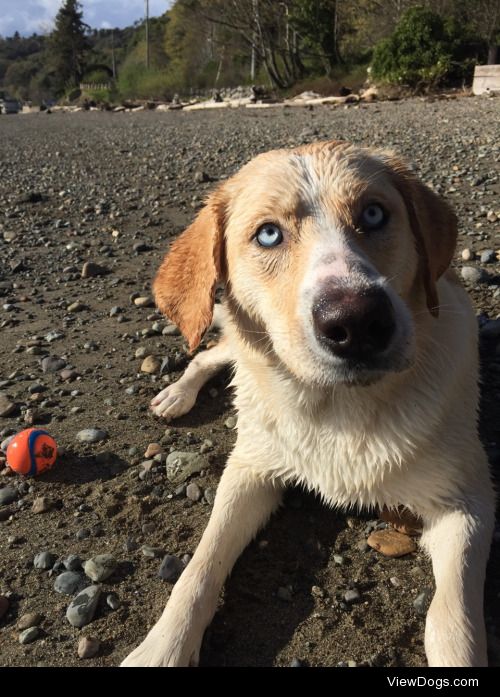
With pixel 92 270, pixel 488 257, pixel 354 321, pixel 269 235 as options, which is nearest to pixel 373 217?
pixel 269 235

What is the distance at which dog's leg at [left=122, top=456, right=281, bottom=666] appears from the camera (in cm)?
209

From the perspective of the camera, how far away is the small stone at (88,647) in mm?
2166

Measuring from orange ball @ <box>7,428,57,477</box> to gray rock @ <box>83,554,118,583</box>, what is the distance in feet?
2.64

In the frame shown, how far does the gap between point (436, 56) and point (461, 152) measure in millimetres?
15346

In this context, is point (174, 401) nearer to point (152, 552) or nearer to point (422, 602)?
point (152, 552)

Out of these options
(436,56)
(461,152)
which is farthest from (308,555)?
(436,56)

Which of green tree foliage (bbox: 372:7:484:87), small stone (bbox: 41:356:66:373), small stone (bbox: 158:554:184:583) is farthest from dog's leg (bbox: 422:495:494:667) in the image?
green tree foliage (bbox: 372:7:484:87)

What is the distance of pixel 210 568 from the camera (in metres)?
2.36

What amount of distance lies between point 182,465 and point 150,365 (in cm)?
124

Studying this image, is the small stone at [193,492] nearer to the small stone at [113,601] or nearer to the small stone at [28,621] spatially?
the small stone at [113,601]

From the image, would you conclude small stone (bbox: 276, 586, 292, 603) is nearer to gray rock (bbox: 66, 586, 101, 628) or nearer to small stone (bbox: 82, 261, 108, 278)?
gray rock (bbox: 66, 586, 101, 628)

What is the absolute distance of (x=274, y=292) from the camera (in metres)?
2.59

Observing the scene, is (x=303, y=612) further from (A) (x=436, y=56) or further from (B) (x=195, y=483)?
(A) (x=436, y=56)

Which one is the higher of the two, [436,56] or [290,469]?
[436,56]
